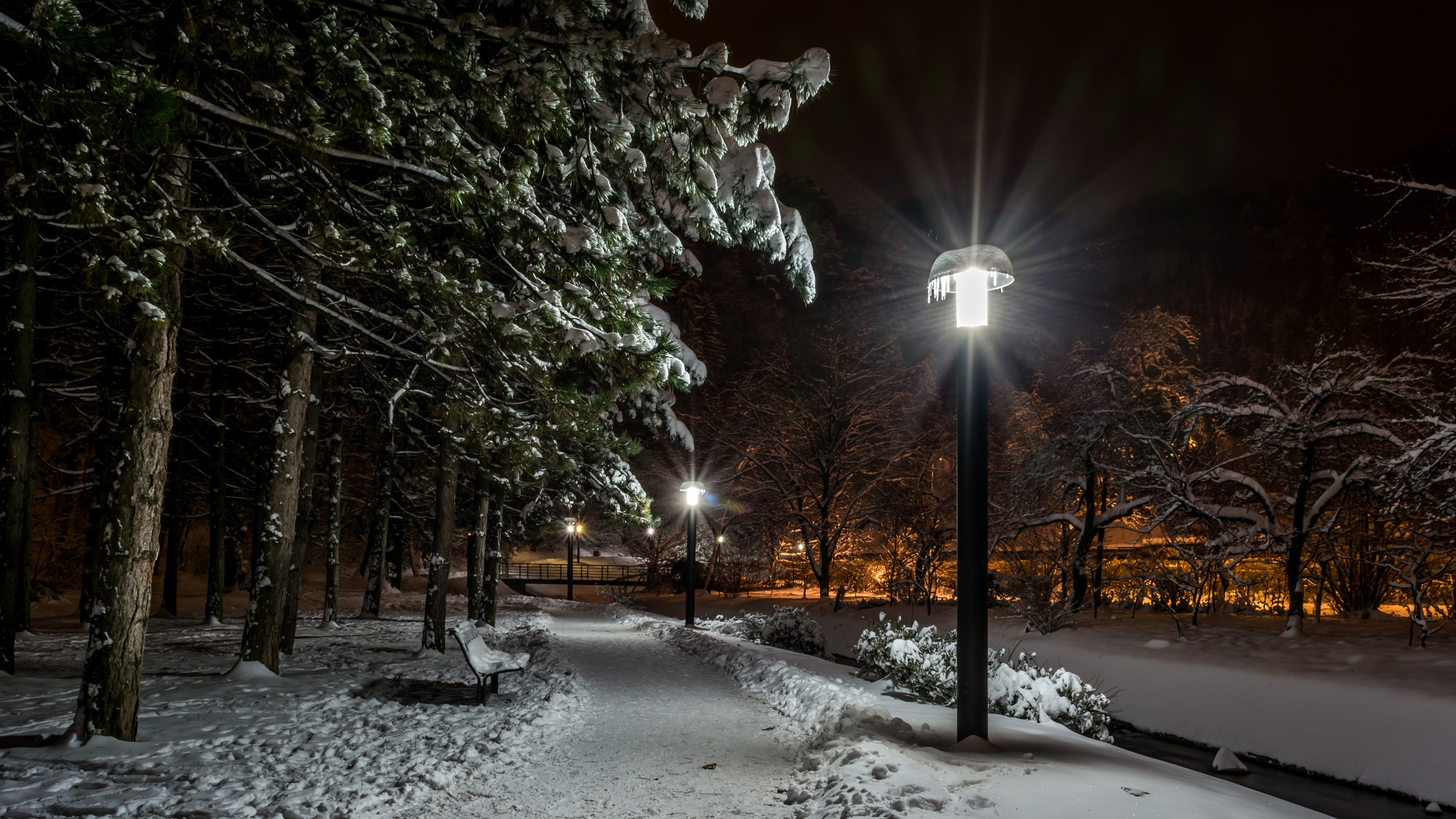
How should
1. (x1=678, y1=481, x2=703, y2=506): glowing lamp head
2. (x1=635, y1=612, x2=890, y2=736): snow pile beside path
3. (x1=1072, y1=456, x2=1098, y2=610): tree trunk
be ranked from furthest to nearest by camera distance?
(x1=678, y1=481, x2=703, y2=506): glowing lamp head
(x1=1072, y1=456, x2=1098, y2=610): tree trunk
(x1=635, y1=612, x2=890, y2=736): snow pile beside path

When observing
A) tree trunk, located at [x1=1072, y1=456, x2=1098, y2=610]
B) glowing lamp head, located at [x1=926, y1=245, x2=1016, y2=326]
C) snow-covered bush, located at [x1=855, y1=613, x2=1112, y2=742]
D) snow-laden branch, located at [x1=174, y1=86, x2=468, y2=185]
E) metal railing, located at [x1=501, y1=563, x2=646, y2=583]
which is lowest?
metal railing, located at [x1=501, y1=563, x2=646, y2=583]

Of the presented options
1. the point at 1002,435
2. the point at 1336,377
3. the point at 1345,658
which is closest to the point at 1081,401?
the point at 1336,377

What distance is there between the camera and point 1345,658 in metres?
11.9

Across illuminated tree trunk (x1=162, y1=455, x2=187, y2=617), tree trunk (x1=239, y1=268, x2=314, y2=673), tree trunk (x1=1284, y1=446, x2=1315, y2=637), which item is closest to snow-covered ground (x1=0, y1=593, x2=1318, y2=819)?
tree trunk (x1=239, y1=268, x2=314, y2=673)

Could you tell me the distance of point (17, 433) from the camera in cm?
Result: 991

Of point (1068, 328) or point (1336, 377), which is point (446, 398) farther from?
point (1068, 328)

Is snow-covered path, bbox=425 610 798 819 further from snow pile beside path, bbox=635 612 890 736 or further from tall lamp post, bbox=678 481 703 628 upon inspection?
tall lamp post, bbox=678 481 703 628

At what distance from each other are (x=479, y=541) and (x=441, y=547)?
473 cm

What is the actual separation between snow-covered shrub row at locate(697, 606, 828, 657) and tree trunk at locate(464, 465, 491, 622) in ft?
19.0

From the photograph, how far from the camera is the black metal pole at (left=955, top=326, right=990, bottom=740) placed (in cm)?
594

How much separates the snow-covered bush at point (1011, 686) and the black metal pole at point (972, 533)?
1.90m

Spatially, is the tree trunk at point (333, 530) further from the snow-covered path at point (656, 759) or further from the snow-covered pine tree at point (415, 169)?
the snow-covered pine tree at point (415, 169)

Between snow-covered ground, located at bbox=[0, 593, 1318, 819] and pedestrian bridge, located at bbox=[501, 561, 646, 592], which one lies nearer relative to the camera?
snow-covered ground, located at bbox=[0, 593, 1318, 819]

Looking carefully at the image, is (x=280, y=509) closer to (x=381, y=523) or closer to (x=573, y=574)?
(x=381, y=523)
